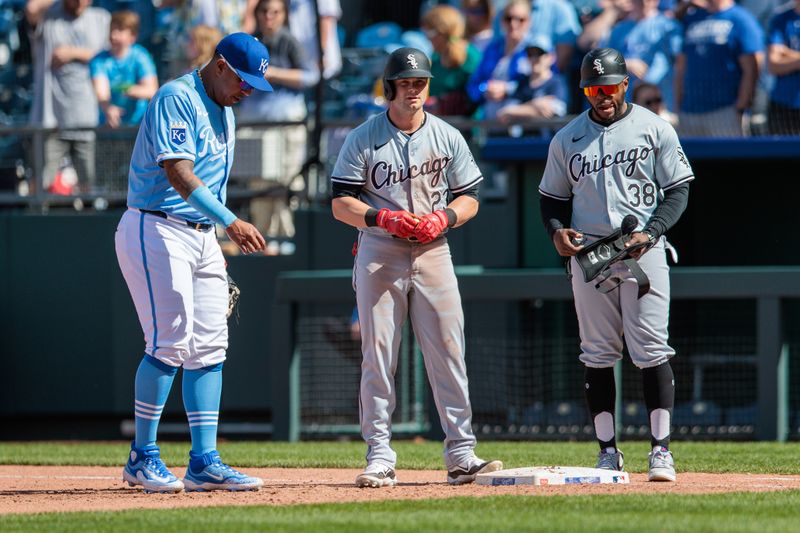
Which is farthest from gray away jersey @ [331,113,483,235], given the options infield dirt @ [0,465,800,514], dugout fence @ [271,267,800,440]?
dugout fence @ [271,267,800,440]

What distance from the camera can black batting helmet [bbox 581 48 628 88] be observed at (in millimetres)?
6730

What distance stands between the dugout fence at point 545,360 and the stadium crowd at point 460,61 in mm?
1332

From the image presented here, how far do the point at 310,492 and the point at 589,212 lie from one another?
1895 millimetres

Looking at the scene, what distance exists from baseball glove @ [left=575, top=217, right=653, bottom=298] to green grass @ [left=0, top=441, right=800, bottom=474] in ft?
4.69

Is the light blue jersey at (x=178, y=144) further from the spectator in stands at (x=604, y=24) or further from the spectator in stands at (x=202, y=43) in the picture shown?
the spectator in stands at (x=604, y=24)

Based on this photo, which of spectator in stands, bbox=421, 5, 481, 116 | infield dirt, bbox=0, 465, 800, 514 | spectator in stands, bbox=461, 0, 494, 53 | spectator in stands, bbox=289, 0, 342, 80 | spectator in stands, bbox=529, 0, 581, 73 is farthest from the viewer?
spectator in stands, bbox=461, 0, 494, 53

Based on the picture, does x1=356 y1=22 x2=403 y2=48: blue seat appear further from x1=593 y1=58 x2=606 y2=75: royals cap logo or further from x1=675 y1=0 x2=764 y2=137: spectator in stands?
x1=593 y1=58 x2=606 y2=75: royals cap logo

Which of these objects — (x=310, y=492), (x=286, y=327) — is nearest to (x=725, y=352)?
(x=286, y=327)

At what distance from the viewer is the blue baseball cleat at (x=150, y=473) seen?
6.63 meters

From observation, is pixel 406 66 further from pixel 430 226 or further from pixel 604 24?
pixel 604 24

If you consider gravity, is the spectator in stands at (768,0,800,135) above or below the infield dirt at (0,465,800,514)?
above

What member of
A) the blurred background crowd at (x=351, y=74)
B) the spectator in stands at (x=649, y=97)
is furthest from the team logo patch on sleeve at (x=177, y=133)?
the blurred background crowd at (x=351, y=74)

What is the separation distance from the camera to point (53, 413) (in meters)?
13.4

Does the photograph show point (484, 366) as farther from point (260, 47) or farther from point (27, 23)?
point (27, 23)
